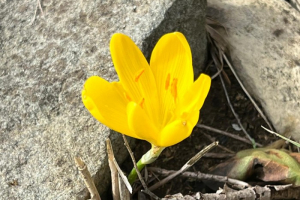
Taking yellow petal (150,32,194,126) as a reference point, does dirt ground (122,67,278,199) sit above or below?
below

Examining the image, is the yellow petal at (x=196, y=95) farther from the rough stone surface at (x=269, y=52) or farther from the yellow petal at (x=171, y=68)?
the rough stone surface at (x=269, y=52)

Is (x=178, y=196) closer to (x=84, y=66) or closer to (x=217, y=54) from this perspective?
(x=84, y=66)

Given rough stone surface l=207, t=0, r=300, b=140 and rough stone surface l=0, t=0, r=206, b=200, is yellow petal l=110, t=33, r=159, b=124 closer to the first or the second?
rough stone surface l=0, t=0, r=206, b=200

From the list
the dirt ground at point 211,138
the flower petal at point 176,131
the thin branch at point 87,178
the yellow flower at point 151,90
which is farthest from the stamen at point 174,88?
the dirt ground at point 211,138

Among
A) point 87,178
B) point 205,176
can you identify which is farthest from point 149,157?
point 205,176

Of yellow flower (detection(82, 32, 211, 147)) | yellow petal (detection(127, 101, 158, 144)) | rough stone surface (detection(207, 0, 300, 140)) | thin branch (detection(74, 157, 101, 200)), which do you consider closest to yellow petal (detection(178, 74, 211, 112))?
yellow flower (detection(82, 32, 211, 147))

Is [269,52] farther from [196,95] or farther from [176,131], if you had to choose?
[176,131]
